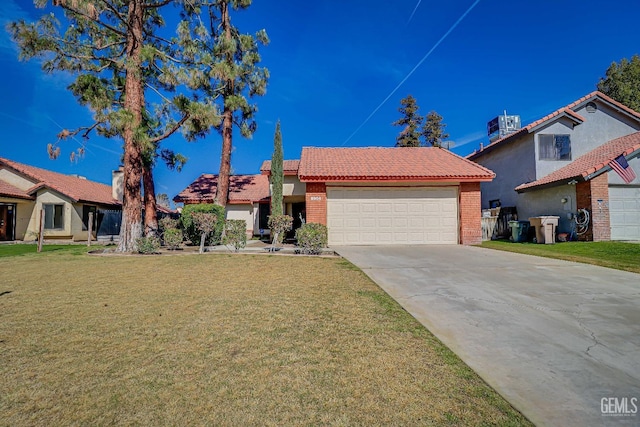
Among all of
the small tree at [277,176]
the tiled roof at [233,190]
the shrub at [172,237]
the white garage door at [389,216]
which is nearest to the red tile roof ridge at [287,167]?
the small tree at [277,176]

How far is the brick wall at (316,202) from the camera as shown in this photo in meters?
13.4

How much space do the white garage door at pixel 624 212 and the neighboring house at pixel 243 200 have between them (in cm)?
1786

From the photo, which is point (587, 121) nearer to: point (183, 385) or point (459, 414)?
point (459, 414)

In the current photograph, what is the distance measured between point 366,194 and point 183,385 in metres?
12.0

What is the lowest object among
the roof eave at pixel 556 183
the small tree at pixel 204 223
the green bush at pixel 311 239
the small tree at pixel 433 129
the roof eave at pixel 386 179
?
the green bush at pixel 311 239

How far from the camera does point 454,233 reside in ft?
44.8

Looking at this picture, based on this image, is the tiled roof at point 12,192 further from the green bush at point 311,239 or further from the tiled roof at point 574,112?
the tiled roof at point 574,112

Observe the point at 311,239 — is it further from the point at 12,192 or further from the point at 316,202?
the point at 12,192

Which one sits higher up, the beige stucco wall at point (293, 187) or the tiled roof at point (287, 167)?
the tiled roof at point (287, 167)

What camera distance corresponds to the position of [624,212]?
12508 mm

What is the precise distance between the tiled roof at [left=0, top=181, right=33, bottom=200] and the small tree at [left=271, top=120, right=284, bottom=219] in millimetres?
15772

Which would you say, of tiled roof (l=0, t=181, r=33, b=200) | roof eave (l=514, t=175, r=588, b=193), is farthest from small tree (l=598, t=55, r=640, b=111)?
tiled roof (l=0, t=181, r=33, b=200)

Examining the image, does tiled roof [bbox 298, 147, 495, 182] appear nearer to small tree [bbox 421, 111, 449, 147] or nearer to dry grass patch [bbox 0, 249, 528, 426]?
dry grass patch [bbox 0, 249, 528, 426]

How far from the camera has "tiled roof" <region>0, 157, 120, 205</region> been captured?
61.5 ft
